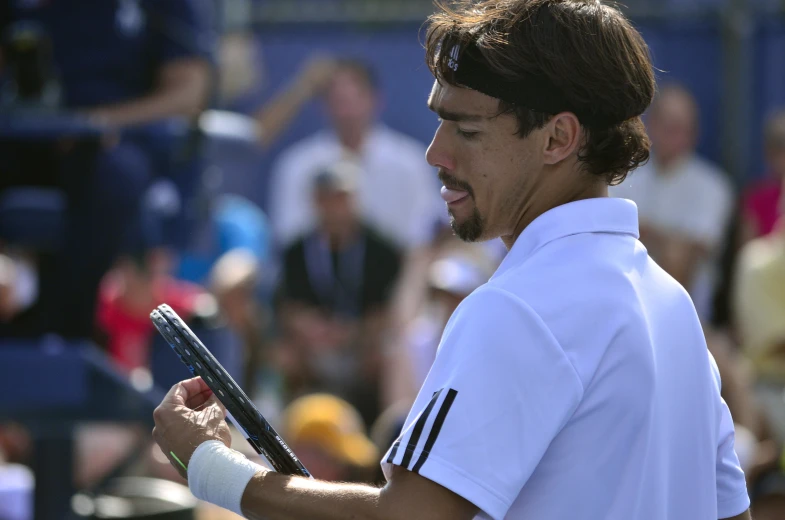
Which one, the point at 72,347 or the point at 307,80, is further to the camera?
the point at 307,80

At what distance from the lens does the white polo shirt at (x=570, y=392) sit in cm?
159

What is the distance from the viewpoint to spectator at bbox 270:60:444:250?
689 cm

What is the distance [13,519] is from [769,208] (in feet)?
14.6

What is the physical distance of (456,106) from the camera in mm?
1851

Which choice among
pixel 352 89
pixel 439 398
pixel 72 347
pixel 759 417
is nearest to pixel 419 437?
pixel 439 398

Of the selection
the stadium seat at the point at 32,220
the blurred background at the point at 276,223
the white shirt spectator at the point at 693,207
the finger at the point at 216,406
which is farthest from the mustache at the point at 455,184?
the white shirt spectator at the point at 693,207

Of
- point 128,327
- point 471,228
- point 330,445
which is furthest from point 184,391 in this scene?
point 128,327

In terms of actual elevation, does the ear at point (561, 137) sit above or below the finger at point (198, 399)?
above

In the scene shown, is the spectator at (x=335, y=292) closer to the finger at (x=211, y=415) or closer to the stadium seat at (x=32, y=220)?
the stadium seat at (x=32, y=220)

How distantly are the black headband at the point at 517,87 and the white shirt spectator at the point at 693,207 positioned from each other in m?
4.83

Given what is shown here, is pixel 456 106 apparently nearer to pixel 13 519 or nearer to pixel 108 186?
pixel 108 186

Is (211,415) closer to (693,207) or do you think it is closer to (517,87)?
(517,87)

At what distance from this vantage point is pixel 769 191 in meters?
6.67

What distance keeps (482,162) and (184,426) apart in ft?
2.07
